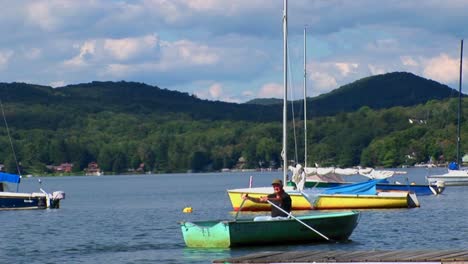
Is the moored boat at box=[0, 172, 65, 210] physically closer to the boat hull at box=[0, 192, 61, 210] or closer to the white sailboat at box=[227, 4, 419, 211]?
the boat hull at box=[0, 192, 61, 210]

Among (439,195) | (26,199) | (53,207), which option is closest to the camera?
(26,199)

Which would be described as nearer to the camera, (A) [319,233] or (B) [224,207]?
(A) [319,233]

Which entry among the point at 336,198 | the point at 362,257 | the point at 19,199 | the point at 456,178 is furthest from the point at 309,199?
the point at 456,178

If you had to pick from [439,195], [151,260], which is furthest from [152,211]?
[151,260]

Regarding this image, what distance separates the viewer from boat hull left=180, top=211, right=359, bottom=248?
4041 cm

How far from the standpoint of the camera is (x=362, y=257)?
28.5 metres

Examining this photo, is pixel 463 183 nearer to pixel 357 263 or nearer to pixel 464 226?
pixel 464 226

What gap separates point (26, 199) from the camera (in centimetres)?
7369

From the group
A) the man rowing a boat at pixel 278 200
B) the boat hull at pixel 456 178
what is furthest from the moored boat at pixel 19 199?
the boat hull at pixel 456 178

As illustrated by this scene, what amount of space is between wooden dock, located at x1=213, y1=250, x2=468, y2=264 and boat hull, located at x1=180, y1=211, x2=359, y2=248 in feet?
34.5

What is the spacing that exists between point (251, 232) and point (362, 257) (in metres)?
12.3

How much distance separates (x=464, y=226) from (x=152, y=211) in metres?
29.0

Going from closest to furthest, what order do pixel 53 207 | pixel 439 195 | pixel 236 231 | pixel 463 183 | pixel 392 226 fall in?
pixel 236 231 → pixel 392 226 → pixel 53 207 → pixel 439 195 → pixel 463 183

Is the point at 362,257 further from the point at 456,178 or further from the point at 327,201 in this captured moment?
the point at 456,178
